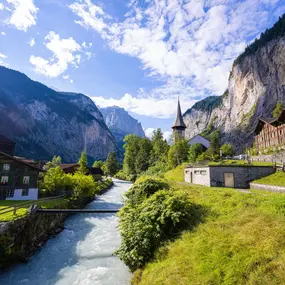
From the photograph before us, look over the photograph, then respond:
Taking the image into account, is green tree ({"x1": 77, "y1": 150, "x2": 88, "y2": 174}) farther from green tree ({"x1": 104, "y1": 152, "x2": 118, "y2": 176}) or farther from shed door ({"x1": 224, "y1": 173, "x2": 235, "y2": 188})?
green tree ({"x1": 104, "y1": 152, "x2": 118, "y2": 176})

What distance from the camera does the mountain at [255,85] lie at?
115438 millimetres

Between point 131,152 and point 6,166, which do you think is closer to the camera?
point 6,166

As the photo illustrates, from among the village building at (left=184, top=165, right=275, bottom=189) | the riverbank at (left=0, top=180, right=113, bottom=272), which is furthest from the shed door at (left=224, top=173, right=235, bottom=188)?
the riverbank at (left=0, top=180, right=113, bottom=272)

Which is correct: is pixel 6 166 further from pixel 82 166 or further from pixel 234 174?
pixel 234 174

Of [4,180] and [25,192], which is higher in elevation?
[4,180]

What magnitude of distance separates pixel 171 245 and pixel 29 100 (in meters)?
220

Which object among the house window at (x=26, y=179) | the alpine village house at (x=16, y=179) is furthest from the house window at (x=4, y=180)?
the house window at (x=26, y=179)

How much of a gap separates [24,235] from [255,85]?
141145 mm

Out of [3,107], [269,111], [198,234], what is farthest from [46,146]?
[198,234]

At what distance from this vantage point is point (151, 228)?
44.1ft

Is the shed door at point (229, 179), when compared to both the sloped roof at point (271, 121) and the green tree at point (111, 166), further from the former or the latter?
the green tree at point (111, 166)

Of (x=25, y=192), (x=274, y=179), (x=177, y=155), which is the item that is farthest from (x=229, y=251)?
(x=177, y=155)

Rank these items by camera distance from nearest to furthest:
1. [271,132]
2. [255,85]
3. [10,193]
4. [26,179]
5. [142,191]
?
1. [142,191]
2. [10,193]
3. [26,179]
4. [271,132]
5. [255,85]

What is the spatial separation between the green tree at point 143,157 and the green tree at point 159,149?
285 cm
